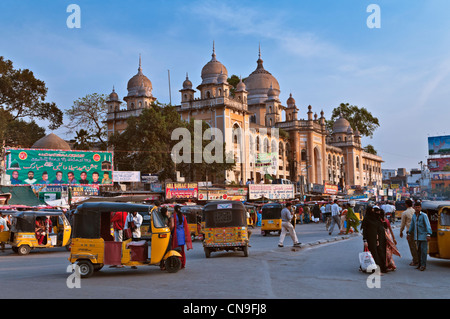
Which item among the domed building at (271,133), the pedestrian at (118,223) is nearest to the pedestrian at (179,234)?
the pedestrian at (118,223)

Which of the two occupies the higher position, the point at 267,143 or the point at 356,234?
the point at 267,143

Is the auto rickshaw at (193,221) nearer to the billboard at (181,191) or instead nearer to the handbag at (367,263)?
the billboard at (181,191)

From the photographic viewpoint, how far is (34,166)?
30.8 m

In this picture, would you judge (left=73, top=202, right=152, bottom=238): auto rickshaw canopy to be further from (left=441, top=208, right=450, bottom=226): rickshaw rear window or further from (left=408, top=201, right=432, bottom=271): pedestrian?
(left=441, top=208, right=450, bottom=226): rickshaw rear window

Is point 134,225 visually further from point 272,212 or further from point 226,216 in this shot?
point 272,212

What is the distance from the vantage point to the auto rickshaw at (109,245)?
34.0 ft

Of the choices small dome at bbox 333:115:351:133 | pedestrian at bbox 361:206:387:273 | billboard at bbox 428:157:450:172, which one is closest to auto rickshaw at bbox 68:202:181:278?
pedestrian at bbox 361:206:387:273

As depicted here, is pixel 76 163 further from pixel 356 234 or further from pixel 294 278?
pixel 294 278

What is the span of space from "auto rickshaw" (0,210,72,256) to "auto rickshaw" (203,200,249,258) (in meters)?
6.65

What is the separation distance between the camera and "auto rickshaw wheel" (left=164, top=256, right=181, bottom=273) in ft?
34.9

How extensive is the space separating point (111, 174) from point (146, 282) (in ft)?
83.7

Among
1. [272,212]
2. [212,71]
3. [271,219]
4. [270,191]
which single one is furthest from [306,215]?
[212,71]

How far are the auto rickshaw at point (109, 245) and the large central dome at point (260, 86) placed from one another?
202ft
